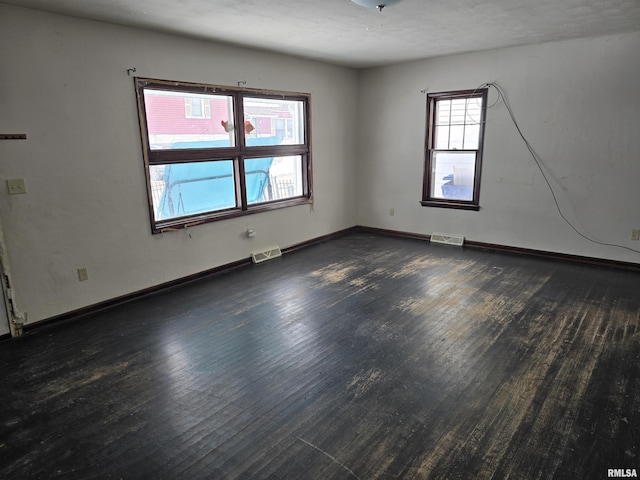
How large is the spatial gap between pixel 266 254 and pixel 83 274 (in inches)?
86.0

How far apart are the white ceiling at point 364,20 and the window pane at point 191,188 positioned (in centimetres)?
133

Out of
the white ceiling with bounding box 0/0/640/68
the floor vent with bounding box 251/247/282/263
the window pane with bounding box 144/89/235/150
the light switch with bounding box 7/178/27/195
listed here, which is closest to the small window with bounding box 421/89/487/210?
the white ceiling with bounding box 0/0/640/68

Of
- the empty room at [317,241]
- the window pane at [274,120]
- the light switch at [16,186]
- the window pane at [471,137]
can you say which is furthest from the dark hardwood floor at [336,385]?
the window pane at [471,137]

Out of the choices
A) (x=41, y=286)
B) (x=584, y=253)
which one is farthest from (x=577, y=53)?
(x=41, y=286)

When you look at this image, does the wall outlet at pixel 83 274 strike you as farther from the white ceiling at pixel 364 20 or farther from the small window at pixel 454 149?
the small window at pixel 454 149

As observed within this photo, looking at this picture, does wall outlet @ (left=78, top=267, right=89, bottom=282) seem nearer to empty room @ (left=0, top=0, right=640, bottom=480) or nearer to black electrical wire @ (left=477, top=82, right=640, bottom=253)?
empty room @ (left=0, top=0, right=640, bottom=480)

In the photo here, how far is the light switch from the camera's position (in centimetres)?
314

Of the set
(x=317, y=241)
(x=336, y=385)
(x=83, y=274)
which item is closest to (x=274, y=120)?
(x=317, y=241)

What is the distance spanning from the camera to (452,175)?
19.1 feet

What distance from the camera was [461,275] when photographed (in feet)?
14.8

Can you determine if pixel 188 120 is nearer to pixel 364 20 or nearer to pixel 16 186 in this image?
pixel 16 186

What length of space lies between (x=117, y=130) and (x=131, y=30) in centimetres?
91

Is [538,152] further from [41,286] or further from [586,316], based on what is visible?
[41,286]

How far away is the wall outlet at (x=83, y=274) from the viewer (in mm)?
3598
